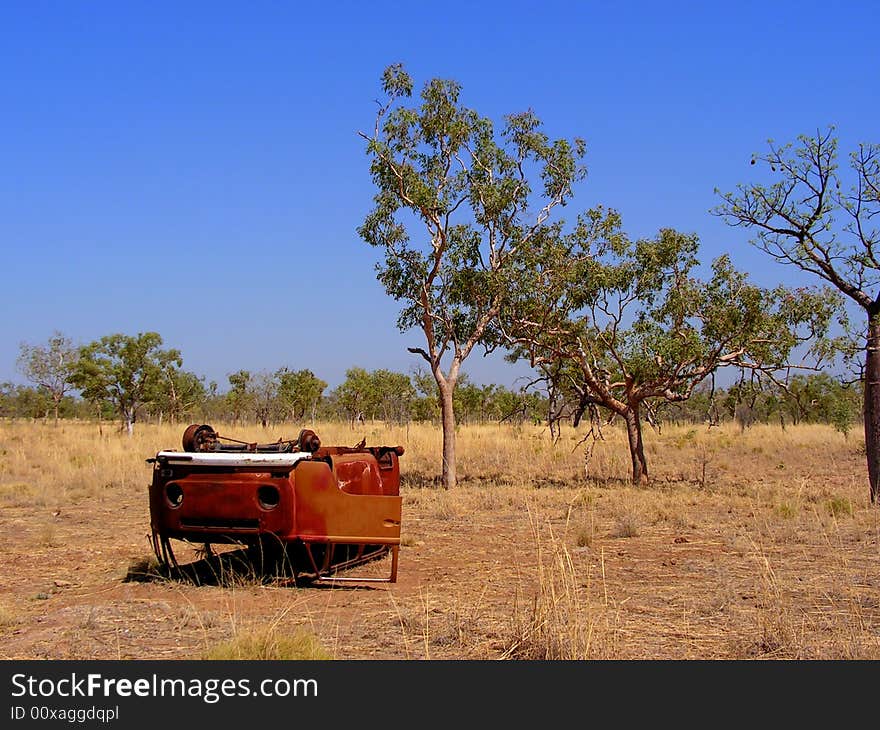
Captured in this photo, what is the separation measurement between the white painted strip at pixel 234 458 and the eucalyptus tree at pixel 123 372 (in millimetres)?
34674

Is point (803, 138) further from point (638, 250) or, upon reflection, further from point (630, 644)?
point (630, 644)

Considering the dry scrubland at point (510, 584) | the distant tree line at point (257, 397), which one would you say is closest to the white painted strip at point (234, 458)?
the dry scrubland at point (510, 584)

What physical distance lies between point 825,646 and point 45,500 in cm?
1412

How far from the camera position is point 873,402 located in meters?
14.1

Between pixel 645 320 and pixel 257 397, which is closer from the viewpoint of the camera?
pixel 645 320

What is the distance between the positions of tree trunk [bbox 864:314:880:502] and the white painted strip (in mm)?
10519

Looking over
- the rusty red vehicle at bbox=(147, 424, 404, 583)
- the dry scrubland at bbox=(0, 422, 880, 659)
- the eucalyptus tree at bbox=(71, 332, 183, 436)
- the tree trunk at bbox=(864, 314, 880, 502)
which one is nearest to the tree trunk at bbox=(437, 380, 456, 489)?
the dry scrubland at bbox=(0, 422, 880, 659)

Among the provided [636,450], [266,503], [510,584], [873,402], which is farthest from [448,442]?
[266,503]

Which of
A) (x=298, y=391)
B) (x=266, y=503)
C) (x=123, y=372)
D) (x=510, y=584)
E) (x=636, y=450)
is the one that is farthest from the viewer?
(x=298, y=391)

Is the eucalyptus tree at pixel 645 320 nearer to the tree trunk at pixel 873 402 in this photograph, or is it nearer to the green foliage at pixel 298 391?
the tree trunk at pixel 873 402

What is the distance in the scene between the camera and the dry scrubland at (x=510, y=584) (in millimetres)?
5535

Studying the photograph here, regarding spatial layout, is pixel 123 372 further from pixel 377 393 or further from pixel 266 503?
pixel 266 503

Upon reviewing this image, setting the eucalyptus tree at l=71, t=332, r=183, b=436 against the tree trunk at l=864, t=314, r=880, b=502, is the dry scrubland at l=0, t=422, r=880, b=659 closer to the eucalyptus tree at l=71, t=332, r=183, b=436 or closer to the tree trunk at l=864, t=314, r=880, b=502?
the tree trunk at l=864, t=314, r=880, b=502

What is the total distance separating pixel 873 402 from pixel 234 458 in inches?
437
